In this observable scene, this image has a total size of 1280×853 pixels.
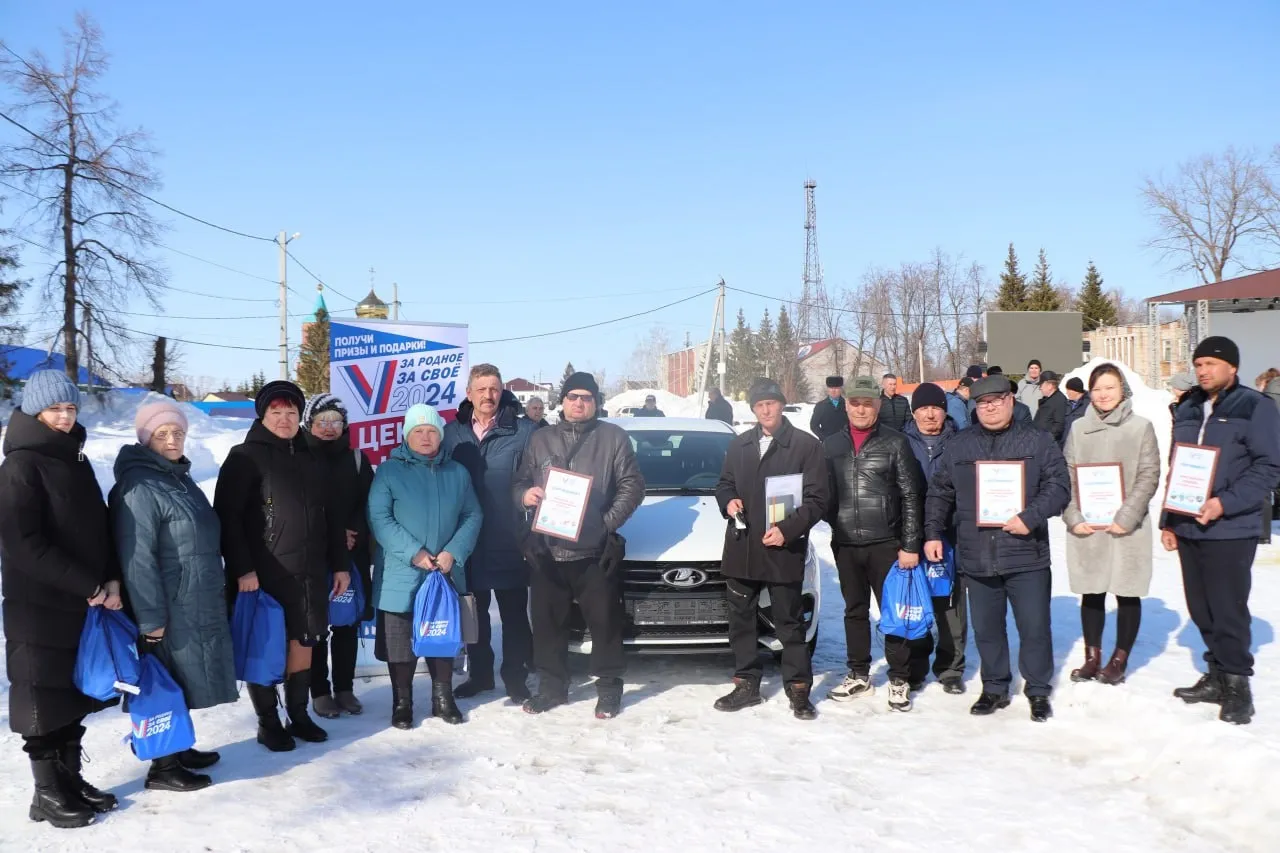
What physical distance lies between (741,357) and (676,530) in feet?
323

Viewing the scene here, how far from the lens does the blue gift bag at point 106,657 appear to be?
4.00 m

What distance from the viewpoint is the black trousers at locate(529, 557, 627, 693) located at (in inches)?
218

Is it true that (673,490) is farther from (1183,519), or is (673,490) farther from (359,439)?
(1183,519)

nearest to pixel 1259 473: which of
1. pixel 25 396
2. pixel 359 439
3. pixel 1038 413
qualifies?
pixel 359 439

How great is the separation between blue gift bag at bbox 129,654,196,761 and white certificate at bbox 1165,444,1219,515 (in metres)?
5.19

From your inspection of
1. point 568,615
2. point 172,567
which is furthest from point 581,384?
point 172,567

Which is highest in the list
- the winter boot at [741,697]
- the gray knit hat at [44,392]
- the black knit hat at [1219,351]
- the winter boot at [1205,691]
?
the black knit hat at [1219,351]

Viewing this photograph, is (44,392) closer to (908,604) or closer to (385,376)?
(385,376)

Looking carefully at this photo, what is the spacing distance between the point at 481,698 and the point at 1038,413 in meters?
9.09

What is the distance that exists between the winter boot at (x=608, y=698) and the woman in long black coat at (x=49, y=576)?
101 inches

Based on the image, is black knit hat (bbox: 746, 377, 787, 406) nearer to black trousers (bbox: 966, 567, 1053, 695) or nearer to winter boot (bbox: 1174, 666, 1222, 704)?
black trousers (bbox: 966, 567, 1053, 695)

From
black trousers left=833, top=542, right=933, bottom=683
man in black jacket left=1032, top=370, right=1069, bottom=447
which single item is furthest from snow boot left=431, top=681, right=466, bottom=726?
man in black jacket left=1032, top=370, right=1069, bottom=447

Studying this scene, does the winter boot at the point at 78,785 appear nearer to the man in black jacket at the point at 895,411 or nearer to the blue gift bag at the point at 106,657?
the blue gift bag at the point at 106,657

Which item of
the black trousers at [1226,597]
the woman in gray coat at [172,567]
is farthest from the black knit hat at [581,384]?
the black trousers at [1226,597]
